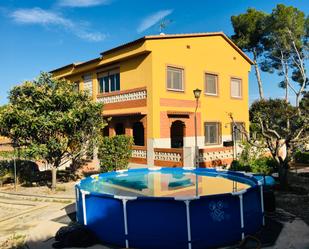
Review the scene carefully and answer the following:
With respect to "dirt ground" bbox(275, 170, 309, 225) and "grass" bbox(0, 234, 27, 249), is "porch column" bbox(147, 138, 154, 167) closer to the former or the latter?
"dirt ground" bbox(275, 170, 309, 225)

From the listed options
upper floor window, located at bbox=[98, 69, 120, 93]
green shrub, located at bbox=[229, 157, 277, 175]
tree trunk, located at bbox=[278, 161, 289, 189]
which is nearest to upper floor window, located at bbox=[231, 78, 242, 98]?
green shrub, located at bbox=[229, 157, 277, 175]

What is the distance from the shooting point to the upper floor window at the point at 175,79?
75.5 ft

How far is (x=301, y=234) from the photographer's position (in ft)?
27.7

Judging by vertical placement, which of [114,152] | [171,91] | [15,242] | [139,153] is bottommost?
[15,242]

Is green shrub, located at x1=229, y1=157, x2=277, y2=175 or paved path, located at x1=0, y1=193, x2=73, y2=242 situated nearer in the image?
paved path, located at x1=0, y1=193, x2=73, y2=242

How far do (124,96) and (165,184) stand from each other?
1001 cm

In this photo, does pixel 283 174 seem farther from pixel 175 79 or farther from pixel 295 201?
pixel 175 79

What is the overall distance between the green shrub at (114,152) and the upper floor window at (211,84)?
9659 mm

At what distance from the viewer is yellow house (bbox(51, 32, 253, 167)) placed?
2172 cm

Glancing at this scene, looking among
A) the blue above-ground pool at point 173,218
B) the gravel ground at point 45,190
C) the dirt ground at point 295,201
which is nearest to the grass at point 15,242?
the blue above-ground pool at point 173,218

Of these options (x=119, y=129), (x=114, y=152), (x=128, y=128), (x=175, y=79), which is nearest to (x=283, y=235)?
(x=114, y=152)

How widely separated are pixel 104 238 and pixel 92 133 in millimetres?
9872

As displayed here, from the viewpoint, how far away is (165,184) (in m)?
16.0

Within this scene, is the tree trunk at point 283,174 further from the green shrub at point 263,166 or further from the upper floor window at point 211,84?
the upper floor window at point 211,84
